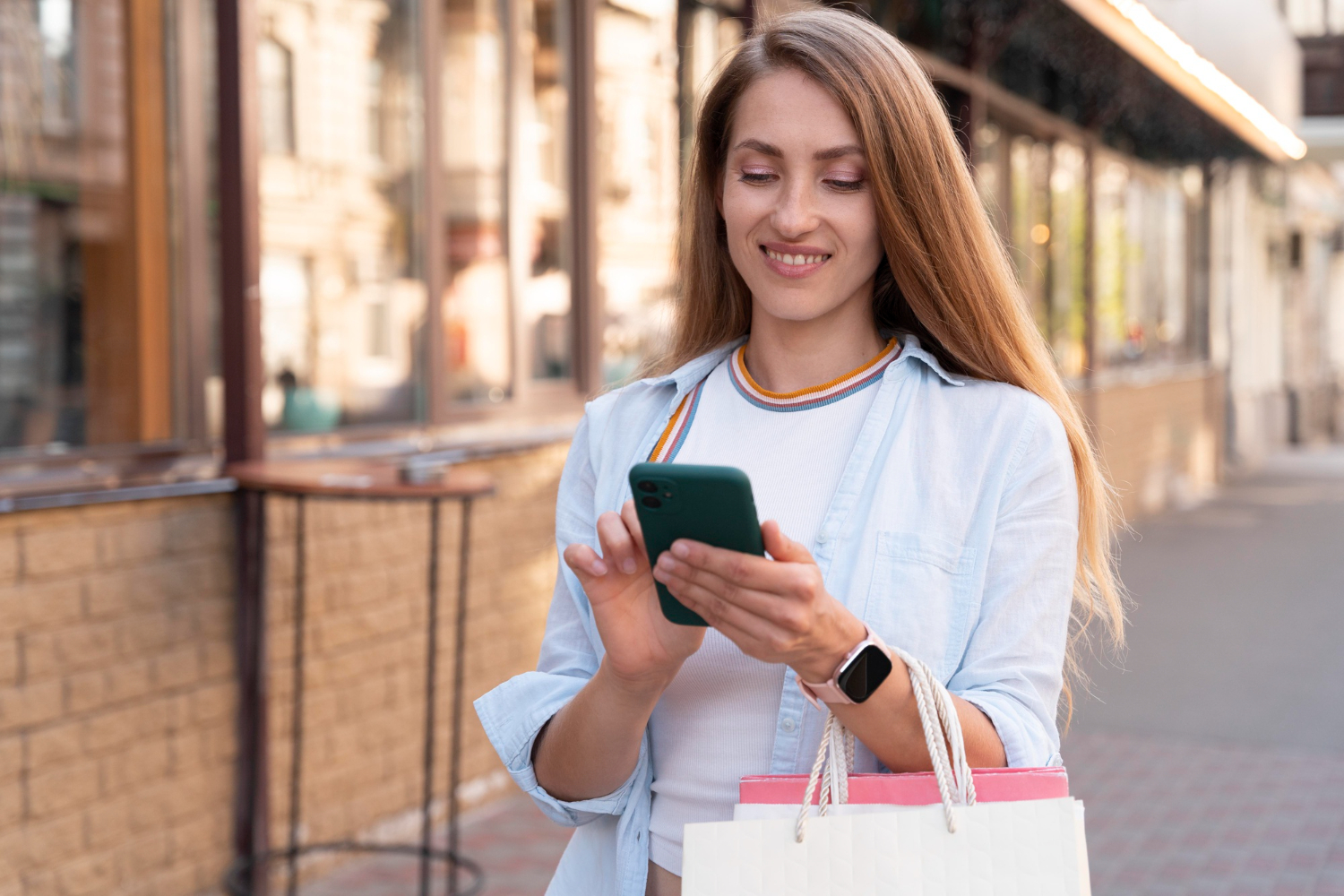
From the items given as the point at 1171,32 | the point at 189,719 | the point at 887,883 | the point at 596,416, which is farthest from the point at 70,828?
the point at 1171,32

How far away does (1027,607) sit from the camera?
5.42ft

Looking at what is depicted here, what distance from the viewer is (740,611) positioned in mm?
1418

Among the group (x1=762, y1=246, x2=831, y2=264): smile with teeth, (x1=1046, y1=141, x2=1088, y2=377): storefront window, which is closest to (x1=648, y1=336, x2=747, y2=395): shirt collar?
(x1=762, y1=246, x2=831, y2=264): smile with teeth

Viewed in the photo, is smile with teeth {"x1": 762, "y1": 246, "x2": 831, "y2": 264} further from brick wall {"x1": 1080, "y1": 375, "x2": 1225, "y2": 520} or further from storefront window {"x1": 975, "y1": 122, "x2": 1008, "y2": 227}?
brick wall {"x1": 1080, "y1": 375, "x2": 1225, "y2": 520}

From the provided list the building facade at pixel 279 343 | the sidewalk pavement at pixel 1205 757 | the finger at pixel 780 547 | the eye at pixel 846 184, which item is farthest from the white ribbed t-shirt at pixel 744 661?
the sidewalk pavement at pixel 1205 757

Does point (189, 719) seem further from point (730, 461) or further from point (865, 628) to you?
point (865, 628)

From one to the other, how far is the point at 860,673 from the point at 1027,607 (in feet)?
0.86

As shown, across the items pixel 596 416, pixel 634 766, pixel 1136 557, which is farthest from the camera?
pixel 1136 557

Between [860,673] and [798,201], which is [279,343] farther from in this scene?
[860,673]

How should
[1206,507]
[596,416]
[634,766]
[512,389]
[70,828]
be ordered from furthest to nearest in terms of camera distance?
[1206,507] < [512,389] < [70,828] < [596,416] < [634,766]

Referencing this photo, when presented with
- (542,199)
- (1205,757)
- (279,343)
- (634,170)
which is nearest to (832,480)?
(279,343)

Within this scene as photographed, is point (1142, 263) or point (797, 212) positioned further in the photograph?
point (1142, 263)

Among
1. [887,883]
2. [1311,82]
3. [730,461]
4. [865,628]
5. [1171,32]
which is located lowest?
[887,883]

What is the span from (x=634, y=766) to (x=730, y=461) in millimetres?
378
